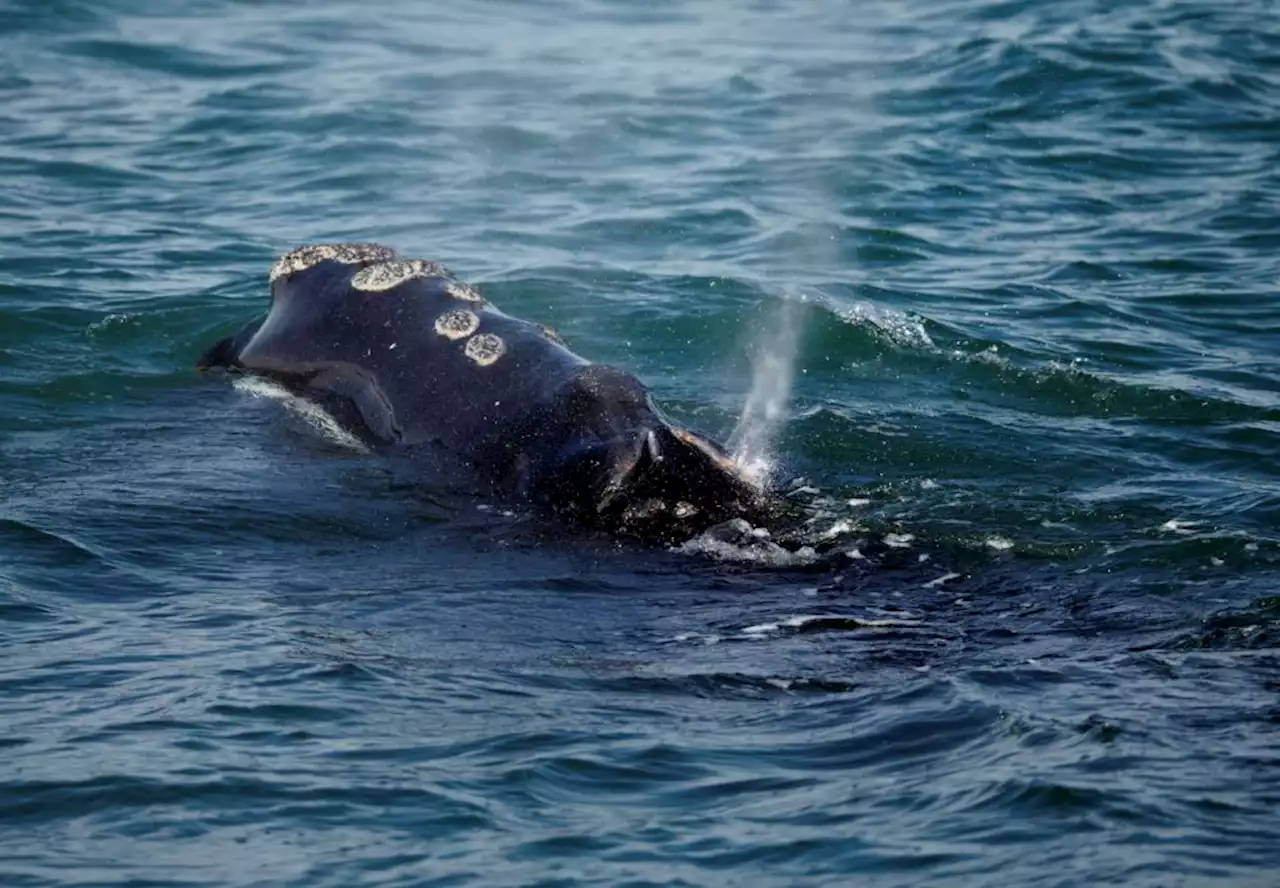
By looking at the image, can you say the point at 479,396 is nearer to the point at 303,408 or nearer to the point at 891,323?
the point at 303,408

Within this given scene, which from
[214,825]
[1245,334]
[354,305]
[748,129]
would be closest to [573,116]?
[748,129]

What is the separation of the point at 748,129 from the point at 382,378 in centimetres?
1055

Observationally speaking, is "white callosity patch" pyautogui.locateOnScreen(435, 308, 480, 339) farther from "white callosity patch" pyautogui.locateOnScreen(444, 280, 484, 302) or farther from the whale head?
the whale head

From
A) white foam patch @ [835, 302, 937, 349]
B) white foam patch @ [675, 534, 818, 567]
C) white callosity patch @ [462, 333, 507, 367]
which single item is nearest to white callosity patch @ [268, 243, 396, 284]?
white callosity patch @ [462, 333, 507, 367]

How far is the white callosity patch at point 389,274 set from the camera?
10.4 metres

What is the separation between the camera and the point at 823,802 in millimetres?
6348

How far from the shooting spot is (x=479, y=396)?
9.50 meters

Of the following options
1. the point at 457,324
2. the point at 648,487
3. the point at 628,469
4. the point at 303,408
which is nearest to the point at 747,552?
the point at 648,487

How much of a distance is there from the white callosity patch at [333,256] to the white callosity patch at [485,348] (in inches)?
50.3

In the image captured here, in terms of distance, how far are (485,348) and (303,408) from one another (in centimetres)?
139

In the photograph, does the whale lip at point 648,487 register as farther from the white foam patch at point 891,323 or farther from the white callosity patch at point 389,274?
the white foam patch at point 891,323

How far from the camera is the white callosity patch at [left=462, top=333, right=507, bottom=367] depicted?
31.5ft

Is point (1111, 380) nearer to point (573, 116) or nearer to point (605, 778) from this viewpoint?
point (605, 778)

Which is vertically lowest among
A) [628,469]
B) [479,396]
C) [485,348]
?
[628,469]
